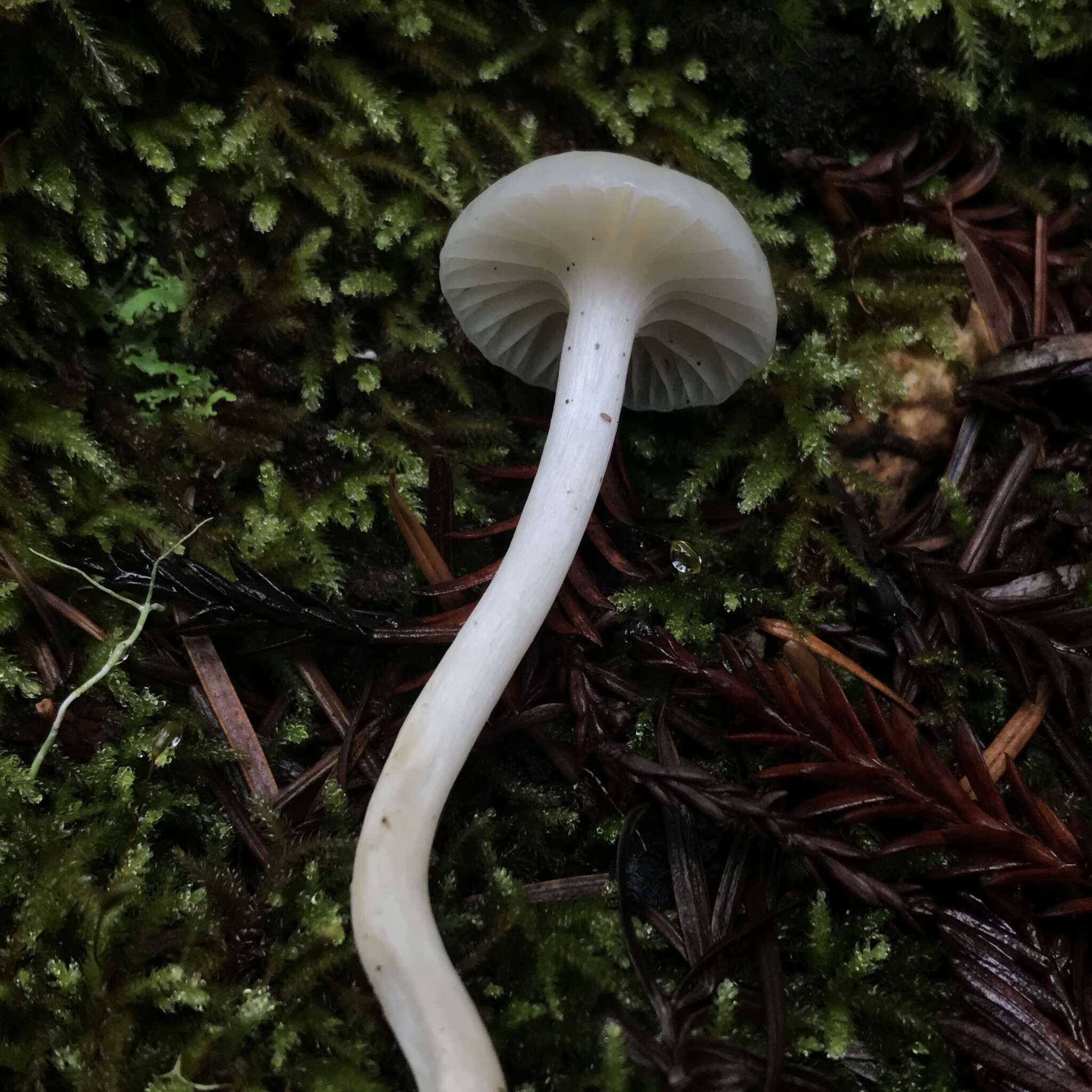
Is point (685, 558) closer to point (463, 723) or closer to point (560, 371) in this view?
point (560, 371)

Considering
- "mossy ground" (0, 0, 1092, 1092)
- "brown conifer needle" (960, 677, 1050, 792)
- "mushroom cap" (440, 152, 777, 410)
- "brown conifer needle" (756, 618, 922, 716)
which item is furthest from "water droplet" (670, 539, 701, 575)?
"brown conifer needle" (960, 677, 1050, 792)

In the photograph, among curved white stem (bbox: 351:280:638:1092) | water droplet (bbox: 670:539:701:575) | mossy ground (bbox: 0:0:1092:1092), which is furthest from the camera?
water droplet (bbox: 670:539:701:575)

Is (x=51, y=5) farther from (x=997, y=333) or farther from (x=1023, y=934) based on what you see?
(x=1023, y=934)

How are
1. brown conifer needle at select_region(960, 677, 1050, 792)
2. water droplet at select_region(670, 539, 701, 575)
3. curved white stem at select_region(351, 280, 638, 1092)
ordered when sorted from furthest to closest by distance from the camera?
water droplet at select_region(670, 539, 701, 575) → brown conifer needle at select_region(960, 677, 1050, 792) → curved white stem at select_region(351, 280, 638, 1092)

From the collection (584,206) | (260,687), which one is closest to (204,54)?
(584,206)

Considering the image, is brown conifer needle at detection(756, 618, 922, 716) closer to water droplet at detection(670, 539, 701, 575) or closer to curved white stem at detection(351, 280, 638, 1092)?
water droplet at detection(670, 539, 701, 575)

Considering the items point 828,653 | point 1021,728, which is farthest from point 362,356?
point 1021,728

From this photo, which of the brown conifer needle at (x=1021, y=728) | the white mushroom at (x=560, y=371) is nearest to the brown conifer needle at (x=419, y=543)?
the white mushroom at (x=560, y=371)
